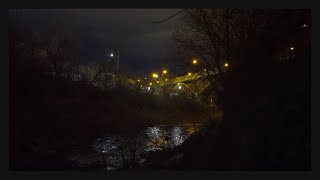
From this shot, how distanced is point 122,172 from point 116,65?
5.73ft

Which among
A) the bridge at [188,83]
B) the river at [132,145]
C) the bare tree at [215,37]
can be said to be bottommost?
the river at [132,145]

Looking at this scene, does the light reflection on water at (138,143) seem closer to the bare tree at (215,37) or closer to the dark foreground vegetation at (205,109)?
the dark foreground vegetation at (205,109)

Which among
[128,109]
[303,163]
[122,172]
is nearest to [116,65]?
[128,109]

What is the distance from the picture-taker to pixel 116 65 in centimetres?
674

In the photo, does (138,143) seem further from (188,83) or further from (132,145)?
(188,83)

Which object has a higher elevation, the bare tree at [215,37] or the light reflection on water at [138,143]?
the bare tree at [215,37]

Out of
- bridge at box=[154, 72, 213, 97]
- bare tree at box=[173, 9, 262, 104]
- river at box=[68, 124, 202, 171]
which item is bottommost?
river at box=[68, 124, 202, 171]

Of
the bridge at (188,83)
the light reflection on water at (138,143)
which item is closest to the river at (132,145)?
the light reflection on water at (138,143)

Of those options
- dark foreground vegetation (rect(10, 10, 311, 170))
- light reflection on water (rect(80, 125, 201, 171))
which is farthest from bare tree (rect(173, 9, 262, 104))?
light reflection on water (rect(80, 125, 201, 171))

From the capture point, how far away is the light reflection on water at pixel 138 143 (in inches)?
270

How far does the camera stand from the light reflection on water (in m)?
6.85

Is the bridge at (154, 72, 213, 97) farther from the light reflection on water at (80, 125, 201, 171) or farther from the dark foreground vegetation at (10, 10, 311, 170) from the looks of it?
the light reflection on water at (80, 125, 201, 171)

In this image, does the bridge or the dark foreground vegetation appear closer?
the dark foreground vegetation

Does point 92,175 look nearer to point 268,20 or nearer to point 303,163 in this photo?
point 303,163
